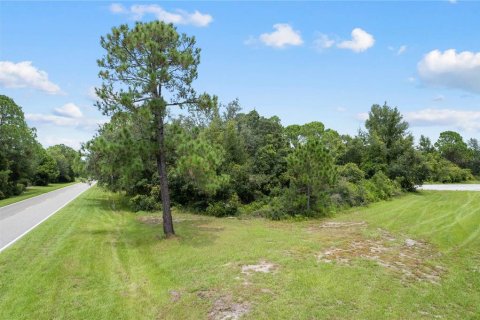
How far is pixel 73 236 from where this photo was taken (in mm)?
12477

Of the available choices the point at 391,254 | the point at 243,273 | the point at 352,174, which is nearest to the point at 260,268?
the point at 243,273

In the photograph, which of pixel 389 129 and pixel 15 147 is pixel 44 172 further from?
pixel 389 129

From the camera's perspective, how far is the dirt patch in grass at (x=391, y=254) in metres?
8.42

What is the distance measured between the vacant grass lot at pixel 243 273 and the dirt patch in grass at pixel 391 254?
0.11 feet

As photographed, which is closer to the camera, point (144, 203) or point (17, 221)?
point (17, 221)

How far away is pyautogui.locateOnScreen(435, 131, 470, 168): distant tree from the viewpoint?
2418 inches

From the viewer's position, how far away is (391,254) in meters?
9.99

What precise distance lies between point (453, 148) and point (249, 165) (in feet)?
182

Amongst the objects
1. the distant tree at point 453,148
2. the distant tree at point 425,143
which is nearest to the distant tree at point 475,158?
the distant tree at point 453,148

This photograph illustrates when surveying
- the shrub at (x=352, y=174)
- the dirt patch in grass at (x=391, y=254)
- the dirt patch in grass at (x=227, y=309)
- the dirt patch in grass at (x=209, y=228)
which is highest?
the shrub at (x=352, y=174)

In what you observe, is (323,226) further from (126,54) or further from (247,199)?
(126,54)

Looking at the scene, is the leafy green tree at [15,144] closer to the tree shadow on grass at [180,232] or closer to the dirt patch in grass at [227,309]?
the tree shadow on grass at [180,232]

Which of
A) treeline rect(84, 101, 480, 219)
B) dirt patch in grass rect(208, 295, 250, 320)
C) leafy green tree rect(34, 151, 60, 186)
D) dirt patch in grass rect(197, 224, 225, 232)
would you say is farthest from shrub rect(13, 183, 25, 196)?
dirt patch in grass rect(208, 295, 250, 320)

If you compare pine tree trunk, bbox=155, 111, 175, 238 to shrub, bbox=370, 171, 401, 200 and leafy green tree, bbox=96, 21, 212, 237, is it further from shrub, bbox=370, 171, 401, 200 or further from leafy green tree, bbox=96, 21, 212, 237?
shrub, bbox=370, 171, 401, 200
